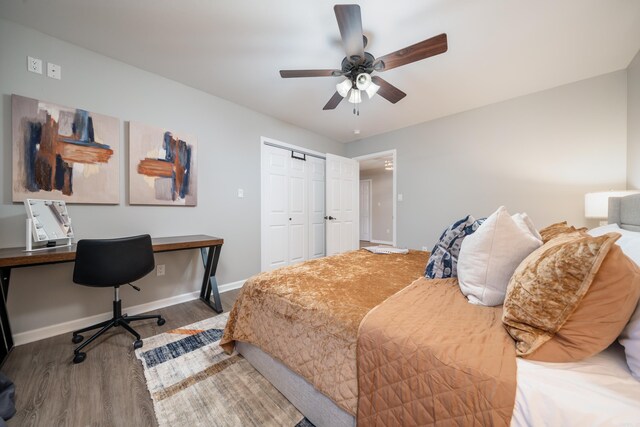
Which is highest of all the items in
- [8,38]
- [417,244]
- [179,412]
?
[8,38]

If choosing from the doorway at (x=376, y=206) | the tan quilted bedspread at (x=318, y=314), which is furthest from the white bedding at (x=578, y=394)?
the doorway at (x=376, y=206)

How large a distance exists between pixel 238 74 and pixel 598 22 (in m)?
3.03

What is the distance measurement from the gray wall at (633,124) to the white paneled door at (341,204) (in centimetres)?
327

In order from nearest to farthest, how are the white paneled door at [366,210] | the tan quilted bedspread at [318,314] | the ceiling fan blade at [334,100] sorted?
the tan quilted bedspread at [318,314] < the ceiling fan blade at [334,100] < the white paneled door at [366,210]

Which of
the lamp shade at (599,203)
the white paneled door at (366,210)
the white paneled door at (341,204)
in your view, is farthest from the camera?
the white paneled door at (366,210)

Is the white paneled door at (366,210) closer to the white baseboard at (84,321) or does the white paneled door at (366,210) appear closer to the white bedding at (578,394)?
the white baseboard at (84,321)

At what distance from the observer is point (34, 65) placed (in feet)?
6.08

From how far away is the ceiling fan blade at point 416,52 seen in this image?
1508 millimetres

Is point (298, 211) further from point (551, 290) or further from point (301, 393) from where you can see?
point (551, 290)

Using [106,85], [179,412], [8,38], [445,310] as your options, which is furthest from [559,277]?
[8,38]

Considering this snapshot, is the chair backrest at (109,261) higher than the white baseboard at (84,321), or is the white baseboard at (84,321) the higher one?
the chair backrest at (109,261)

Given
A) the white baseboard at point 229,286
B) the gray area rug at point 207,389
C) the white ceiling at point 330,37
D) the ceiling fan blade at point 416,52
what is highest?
the white ceiling at point 330,37

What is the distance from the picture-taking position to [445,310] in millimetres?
1013

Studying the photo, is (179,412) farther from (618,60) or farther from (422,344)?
(618,60)
